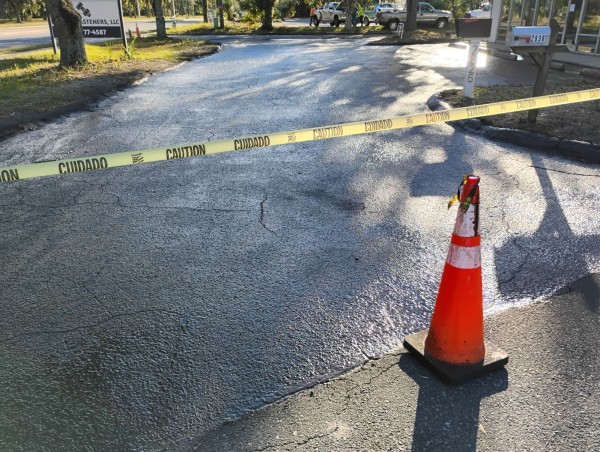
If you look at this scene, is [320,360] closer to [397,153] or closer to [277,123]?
[397,153]

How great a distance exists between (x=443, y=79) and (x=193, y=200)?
9.54m

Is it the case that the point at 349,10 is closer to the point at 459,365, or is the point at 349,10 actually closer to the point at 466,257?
the point at 466,257

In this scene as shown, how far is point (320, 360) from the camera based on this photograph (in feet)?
9.64

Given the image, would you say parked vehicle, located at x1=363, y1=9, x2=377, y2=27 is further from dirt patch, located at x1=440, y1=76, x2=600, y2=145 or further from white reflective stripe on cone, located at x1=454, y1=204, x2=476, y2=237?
white reflective stripe on cone, located at x1=454, y1=204, x2=476, y2=237

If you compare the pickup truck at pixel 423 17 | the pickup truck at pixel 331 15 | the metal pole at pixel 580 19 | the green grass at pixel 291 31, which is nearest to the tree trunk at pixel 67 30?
Result: the metal pole at pixel 580 19


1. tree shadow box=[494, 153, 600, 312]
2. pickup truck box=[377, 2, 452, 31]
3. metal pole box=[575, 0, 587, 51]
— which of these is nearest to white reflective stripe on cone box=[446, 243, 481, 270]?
tree shadow box=[494, 153, 600, 312]

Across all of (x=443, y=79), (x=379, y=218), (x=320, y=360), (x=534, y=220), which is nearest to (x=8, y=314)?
(x=320, y=360)

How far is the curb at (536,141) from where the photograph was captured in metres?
6.56

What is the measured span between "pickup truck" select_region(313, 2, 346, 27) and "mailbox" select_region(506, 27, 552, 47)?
118 ft

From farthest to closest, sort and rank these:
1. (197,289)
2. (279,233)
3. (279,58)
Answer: (279,58) < (279,233) < (197,289)

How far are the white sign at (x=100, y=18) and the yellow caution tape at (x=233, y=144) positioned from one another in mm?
14098

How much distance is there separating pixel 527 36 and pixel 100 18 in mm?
13468

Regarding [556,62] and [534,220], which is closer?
[534,220]

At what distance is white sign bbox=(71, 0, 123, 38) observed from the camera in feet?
50.7
